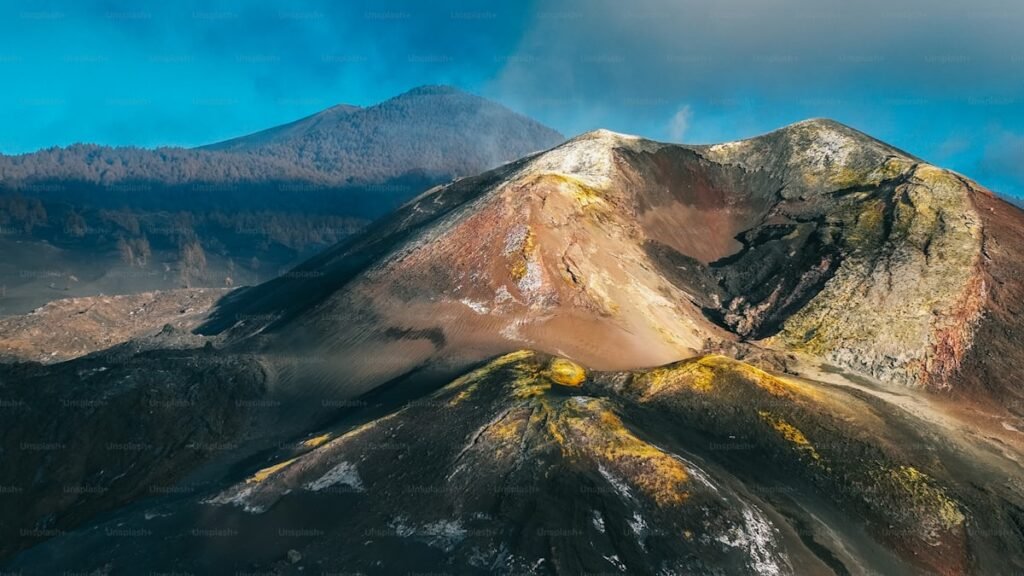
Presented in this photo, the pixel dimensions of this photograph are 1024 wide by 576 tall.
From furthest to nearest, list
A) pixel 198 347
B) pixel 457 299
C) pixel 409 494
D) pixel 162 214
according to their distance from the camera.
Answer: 1. pixel 162 214
2. pixel 198 347
3. pixel 457 299
4. pixel 409 494

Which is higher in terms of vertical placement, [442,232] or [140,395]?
[442,232]

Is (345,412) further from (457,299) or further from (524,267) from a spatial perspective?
(524,267)

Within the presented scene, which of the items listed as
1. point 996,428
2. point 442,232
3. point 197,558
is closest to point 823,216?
point 996,428

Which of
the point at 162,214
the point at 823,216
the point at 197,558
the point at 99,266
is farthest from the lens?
the point at 162,214

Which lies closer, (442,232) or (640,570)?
(640,570)

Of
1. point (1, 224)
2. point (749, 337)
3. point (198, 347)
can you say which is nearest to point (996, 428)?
point (749, 337)

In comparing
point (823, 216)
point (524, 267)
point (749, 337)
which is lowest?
point (749, 337)
